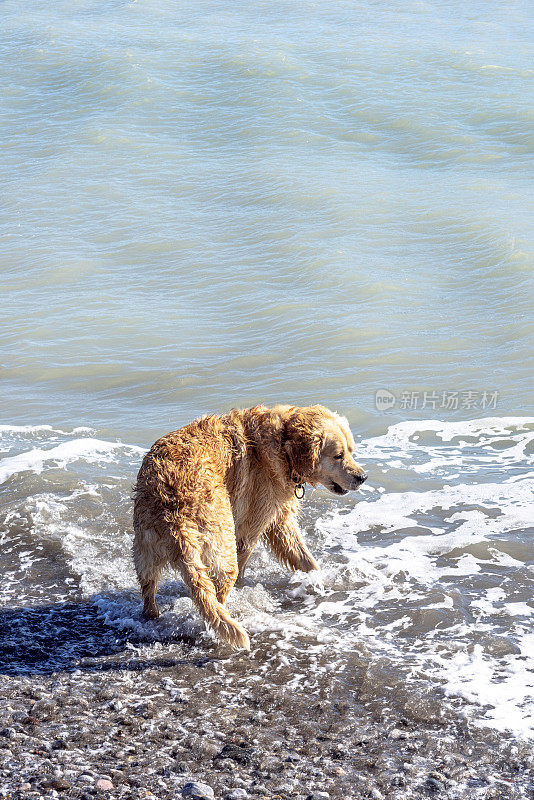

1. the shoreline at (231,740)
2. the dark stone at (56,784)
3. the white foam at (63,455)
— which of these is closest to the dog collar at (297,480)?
the shoreline at (231,740)

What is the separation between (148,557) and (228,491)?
75 centimetres

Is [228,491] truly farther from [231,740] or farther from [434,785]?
[434,785]

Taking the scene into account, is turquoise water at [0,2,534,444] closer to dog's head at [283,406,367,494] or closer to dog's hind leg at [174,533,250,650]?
dog's head at [283,406,367,494]

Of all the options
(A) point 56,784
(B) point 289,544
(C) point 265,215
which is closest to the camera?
(A) point 56,784

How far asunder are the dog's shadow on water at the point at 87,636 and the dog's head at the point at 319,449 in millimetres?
1286

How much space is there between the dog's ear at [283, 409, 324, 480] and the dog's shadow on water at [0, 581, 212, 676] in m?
1.26

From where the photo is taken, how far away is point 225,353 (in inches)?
416

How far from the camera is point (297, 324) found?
11.3m

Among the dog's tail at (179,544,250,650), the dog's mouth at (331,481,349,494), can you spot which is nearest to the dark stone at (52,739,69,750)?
the dog's tail at (179,544,250,650)

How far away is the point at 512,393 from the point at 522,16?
20.7m

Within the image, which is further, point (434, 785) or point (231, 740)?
point (231, 740)

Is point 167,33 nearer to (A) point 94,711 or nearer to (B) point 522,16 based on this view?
(B) point 522,16

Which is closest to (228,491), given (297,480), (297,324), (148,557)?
(297,480)

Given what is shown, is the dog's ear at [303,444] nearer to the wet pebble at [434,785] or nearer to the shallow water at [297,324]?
the shallow water at [297,324]
